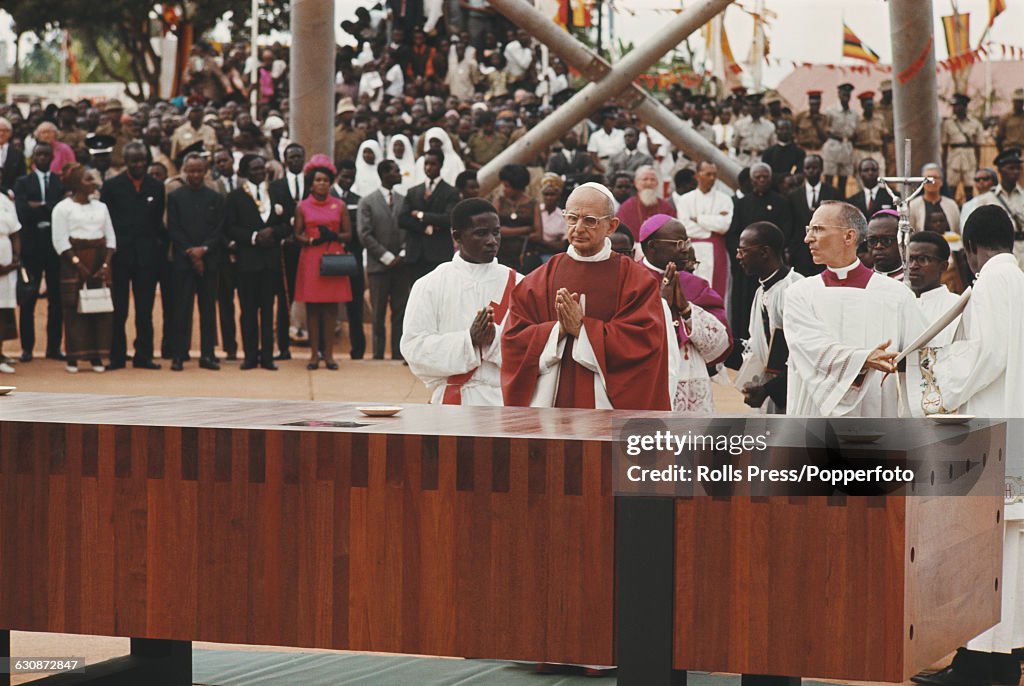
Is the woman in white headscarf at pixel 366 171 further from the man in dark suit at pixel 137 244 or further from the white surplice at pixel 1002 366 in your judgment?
the white surplice at pixel 1002 366

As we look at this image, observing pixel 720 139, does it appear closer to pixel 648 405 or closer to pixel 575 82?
pixel 575 82

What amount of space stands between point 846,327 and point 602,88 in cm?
1090

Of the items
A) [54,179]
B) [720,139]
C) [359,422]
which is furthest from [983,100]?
[359,422]

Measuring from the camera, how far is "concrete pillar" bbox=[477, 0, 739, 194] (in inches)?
660

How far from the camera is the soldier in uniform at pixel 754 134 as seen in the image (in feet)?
65.9

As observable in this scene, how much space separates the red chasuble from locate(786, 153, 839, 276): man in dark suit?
8.46 metres

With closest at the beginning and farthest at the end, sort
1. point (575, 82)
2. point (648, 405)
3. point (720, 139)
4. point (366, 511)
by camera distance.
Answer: point (366, 511) < point (648, 405) < point (720, 139) < point (575, 82)

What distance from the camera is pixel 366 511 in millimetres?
4391

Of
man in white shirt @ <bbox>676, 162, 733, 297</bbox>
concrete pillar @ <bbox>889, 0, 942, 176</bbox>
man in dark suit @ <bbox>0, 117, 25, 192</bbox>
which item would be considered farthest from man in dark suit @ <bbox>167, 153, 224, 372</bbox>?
concrete pillar @ <bbox>889, 0, 942, 176</bbox>

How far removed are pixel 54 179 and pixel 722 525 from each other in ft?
36.6

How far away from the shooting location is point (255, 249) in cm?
1405

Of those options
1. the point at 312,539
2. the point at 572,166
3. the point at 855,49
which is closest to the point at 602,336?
the point at 312,539

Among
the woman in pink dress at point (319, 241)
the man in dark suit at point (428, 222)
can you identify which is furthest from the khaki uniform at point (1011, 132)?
the woman in pink dress at point (319, 241)

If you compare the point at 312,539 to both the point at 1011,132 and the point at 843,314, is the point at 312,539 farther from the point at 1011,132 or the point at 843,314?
the point at 1011,132
